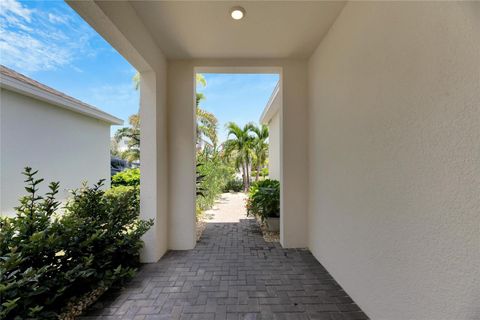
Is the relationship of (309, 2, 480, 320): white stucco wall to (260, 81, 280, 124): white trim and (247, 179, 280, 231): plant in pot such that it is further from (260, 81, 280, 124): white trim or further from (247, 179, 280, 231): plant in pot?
(260, 81, 280, 124): white trim

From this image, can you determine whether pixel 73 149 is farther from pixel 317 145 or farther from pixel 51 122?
pixel 317 145

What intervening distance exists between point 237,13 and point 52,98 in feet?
17.6

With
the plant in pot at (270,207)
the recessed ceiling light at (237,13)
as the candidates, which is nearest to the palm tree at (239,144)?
the plant in pot at (270,207)

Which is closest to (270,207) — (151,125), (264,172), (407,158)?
(151,125)

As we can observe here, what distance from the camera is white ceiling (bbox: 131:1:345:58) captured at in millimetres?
2391

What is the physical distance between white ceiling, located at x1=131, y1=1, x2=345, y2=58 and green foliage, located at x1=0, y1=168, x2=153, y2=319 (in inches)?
90.8

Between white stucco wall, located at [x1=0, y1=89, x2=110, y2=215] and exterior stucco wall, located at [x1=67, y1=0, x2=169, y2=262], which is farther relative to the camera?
white stucco wall, located at [x1=0, y1=89, x2=110, y2=215]

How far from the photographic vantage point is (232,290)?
2.40 metres

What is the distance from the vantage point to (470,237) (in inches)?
42.6

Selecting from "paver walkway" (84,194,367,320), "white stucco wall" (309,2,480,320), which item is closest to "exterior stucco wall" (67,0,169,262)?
"paver walkway" (84,194,367,320)

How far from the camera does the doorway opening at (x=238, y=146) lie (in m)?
4.61

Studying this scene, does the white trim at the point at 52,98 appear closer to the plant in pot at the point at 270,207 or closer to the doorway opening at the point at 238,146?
the doorway opening at the point at 238,146

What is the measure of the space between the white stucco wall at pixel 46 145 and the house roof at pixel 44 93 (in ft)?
0.59

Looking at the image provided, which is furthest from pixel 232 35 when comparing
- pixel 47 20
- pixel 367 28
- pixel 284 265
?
pixel 284 265
